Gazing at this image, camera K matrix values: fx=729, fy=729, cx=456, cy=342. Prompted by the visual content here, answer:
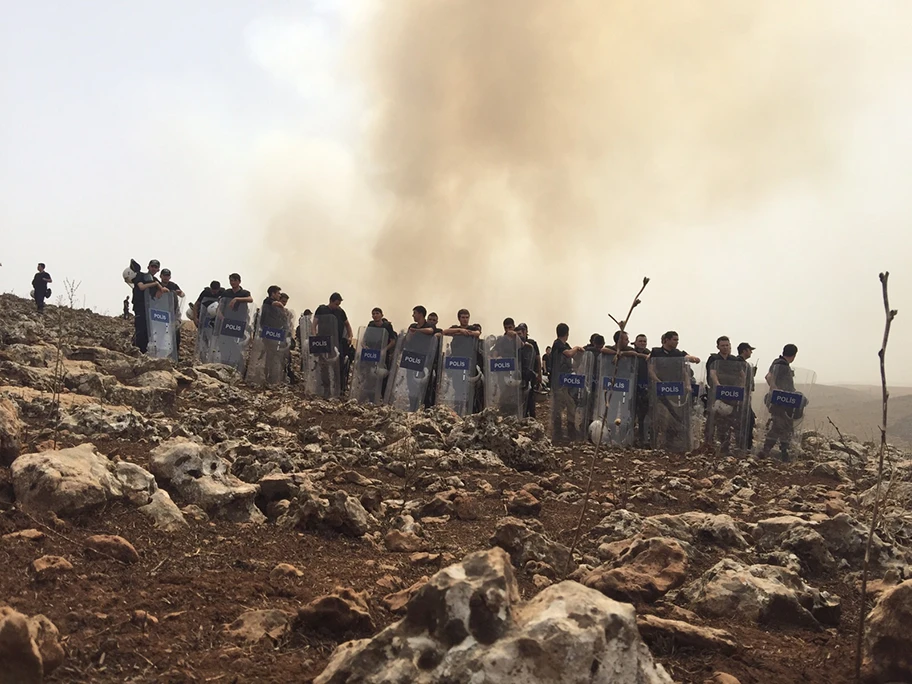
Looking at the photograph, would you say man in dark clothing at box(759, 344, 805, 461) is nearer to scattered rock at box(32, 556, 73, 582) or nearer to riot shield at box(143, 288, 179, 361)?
scattered rock at box(32, 556, 73, 582)

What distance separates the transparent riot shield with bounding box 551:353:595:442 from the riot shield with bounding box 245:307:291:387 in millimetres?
5485

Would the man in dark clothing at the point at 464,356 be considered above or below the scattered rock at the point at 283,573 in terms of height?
above

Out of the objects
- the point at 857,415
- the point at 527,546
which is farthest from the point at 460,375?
the point at 857,415

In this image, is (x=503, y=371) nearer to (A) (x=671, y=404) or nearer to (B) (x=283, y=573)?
(A) (x=671, y=404)

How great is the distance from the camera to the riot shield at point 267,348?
45.4 feet

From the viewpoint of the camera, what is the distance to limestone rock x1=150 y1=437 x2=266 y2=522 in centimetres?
515

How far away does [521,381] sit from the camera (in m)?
12.2

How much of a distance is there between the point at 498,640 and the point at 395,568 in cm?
214

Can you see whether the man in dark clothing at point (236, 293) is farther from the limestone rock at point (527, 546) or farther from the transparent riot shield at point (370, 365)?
the limestone rock at point (527, 546)

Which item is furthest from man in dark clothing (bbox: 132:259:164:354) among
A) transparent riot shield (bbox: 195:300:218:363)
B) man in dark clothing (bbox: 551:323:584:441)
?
man in dark clothing (bbox: 551:323:584:441)

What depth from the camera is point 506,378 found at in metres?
12.2

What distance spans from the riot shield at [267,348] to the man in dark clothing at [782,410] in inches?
340

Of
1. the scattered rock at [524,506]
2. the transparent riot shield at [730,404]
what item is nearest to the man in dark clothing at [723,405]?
the transparent riot shield at [730,404]

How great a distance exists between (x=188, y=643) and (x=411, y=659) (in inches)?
49.5
